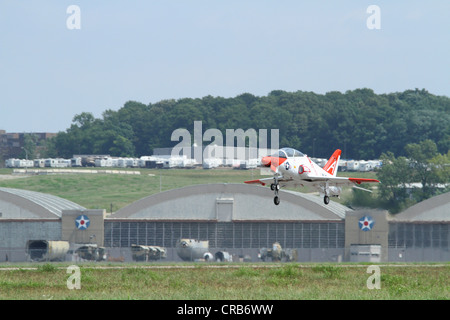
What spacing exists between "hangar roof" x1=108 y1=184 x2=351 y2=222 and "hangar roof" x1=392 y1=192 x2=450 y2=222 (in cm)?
807

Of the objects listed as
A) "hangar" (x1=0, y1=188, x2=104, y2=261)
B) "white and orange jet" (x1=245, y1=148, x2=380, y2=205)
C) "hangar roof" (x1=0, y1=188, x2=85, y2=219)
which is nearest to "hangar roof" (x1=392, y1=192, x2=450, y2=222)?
"hangar" (x1=0, y1=188, x2=104, y2=261)

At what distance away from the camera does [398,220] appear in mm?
103875

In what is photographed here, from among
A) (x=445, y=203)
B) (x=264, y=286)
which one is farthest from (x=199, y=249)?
(x=264, y=286)

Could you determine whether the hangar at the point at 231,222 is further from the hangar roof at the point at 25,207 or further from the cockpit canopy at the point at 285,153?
the cockpit canopy at the point at 285,153

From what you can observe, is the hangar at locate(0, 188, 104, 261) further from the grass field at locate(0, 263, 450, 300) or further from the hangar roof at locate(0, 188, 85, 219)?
the grass field at locate(0, 263, 450, 300)

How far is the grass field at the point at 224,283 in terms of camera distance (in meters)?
56.9

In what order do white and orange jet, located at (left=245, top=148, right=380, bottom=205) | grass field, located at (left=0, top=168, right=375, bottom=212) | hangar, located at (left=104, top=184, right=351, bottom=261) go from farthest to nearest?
grass field, located at (left=0, top=168, right=375, bottom=212) → hangar, located at (left=104, top=184, right=351, bottom=261) → white and orange jet, located at (left=245, top=148, right=380, bottom=205)

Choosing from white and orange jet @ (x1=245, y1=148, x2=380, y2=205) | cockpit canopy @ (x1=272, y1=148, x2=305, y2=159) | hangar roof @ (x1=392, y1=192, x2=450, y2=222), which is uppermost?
cockpit canopy @ (x1=272, y1=148, x2=305, y2=159)

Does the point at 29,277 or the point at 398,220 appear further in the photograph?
the point at 398,220

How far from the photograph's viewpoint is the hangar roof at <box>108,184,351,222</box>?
110 meters

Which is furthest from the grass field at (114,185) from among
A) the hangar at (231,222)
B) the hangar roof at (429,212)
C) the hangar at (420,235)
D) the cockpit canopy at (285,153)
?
the cockpit canopy at (285,153)

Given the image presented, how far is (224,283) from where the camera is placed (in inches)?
2576
